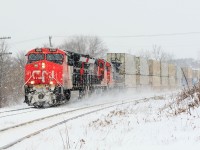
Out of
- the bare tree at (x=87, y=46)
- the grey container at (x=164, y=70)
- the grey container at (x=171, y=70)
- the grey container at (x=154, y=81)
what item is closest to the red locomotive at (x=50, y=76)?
the grey container at (x=154, y=81)

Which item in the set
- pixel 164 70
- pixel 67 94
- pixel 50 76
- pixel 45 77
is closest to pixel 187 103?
pixel 50 76

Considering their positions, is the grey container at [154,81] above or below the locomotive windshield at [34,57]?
below

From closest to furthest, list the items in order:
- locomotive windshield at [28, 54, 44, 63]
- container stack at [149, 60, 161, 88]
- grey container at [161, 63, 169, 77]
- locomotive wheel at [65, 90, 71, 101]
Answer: locomotive windshield at [28, 54, 44, 63] → locomotive wheel at [65, 90, 71, 101] → container stack at [149, 60, 161, 88] → grey container at [161, 63, 169, 77]

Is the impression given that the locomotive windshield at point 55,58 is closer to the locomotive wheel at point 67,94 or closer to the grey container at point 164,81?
the locomotive wheel at point 67,94

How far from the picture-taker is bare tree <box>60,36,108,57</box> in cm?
10144

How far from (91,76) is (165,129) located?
18340 millimetres

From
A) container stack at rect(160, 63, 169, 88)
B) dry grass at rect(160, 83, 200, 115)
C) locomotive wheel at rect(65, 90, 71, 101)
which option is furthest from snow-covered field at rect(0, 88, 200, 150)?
container stack at rect(160, 63, 169, 88)

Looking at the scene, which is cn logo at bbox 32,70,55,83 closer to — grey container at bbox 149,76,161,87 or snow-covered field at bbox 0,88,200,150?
snow-covered field at bbox 0,88,200,150

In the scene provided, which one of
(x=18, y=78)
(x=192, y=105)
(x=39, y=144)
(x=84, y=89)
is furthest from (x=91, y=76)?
(x=18, y=78)

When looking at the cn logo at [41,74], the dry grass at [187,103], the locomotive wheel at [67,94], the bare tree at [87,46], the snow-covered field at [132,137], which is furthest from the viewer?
the bare tree at [87,46]

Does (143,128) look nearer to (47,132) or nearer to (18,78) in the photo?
(47,132)

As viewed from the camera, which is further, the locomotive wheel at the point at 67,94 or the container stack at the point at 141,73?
the container stack at the point at 141,73

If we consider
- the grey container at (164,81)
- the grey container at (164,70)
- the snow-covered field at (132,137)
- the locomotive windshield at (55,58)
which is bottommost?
the grey container at (164,81)

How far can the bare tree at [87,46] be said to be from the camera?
10144cm
